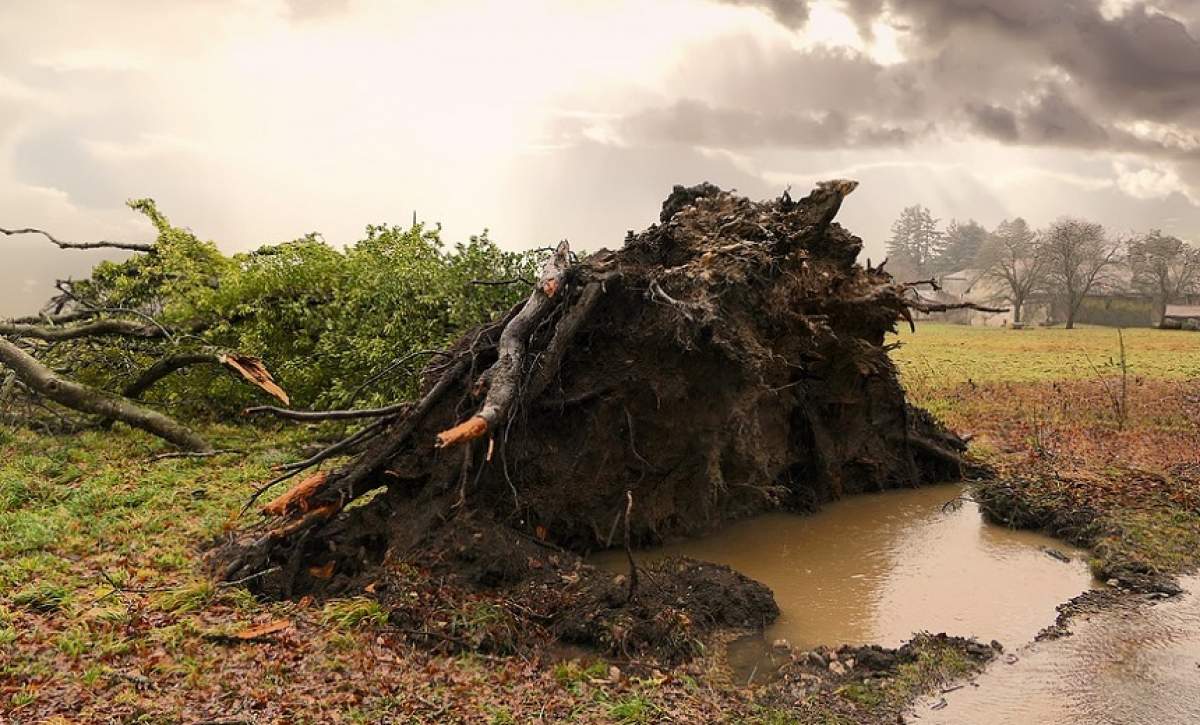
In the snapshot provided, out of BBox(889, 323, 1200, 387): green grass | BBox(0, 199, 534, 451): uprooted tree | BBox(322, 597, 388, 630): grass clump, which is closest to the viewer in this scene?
BBox(322, 597, 388, 630): grass clump

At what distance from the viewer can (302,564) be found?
6.63 meters

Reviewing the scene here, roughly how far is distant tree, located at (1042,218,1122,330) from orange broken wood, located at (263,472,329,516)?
5550 centimetres

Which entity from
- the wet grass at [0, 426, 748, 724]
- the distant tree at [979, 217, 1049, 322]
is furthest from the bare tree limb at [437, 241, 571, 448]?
the distant tree at [979, 217, 1049, 322]

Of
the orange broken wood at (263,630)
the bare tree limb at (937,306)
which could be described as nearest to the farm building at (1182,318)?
the bare tree limb at (937,306)

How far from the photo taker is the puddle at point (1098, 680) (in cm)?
500

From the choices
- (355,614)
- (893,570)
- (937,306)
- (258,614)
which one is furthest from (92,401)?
(937,306)

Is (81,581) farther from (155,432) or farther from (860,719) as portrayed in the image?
(860,719)

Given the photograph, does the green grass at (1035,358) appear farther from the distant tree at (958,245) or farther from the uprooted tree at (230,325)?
Result: the distant tree at (958,245)

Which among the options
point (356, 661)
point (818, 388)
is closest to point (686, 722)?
point (356, 661)

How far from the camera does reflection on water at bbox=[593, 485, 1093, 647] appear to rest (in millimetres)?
6375

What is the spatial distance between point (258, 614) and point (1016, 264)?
225 ft

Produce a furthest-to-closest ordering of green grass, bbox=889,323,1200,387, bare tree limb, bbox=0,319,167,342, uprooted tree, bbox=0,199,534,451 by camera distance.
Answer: green grass, bbox=889,323,1200,387
bare tree limb, bbox=0,319,167,342
uprooted tree, bbox=0,199,534,451

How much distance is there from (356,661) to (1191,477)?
32.9 feet

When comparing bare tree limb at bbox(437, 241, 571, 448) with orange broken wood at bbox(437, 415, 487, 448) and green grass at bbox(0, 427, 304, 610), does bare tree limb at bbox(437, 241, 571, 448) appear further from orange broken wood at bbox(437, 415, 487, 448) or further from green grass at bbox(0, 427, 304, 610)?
green grass at bbox(0, 427, 304, 610)
